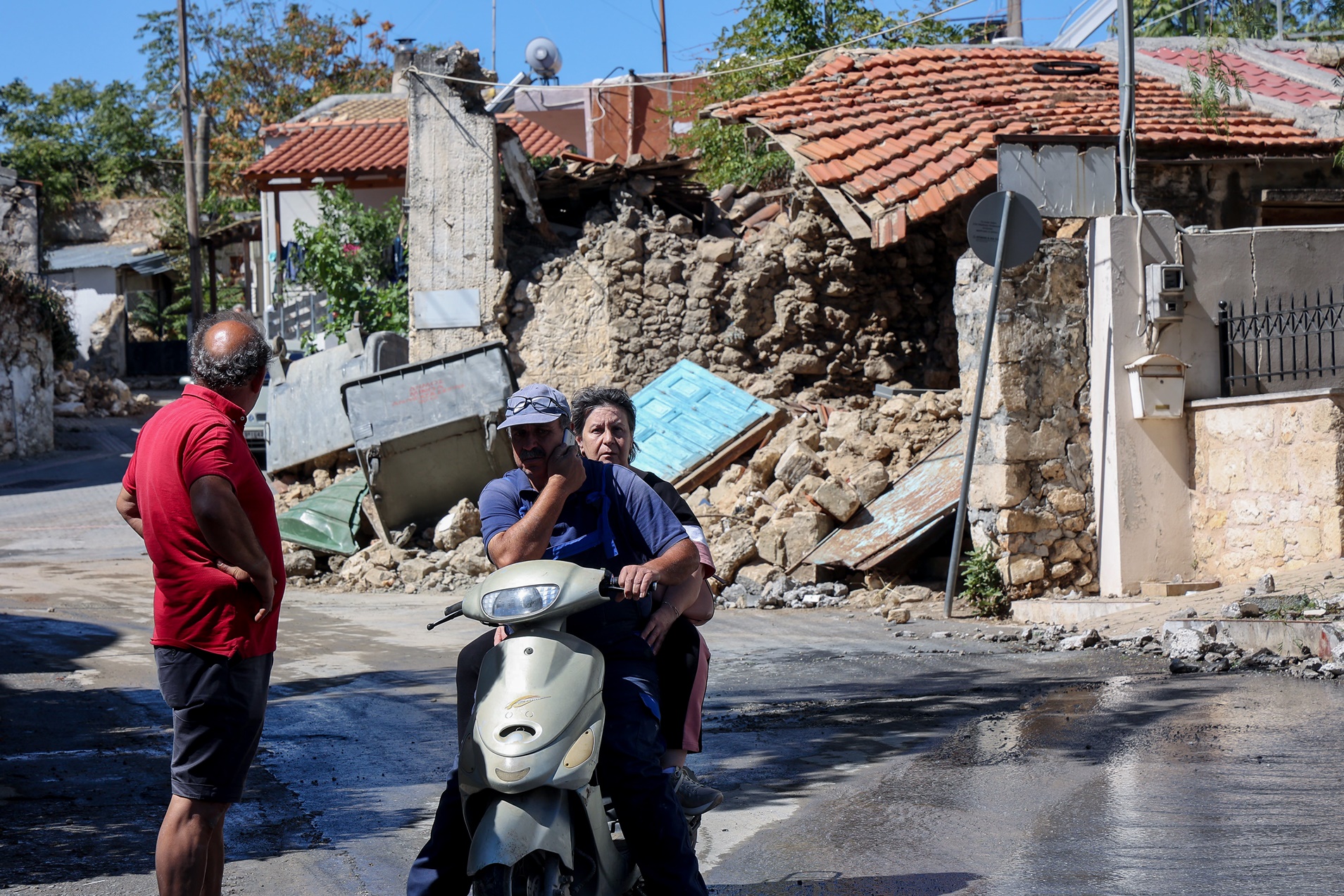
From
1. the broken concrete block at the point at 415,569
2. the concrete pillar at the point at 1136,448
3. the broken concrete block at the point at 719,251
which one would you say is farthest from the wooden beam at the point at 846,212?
the broken concrete block at the point at 415,569

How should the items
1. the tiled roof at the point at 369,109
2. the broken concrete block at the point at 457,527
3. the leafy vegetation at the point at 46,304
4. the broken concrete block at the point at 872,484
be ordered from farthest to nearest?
the tiled roof at the point at 369,109 → the leafy vegetation at the point at 46,304 → the broken concrete block at the point at 457,527 → the broken concrete block at the point at 872,484

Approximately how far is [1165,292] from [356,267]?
13.8 metres

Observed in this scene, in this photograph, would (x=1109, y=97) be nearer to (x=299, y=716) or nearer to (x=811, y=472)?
(x=811, y=472)

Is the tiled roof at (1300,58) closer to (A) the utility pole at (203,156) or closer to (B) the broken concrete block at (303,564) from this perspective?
(B) the broken concrete block at (303,564)

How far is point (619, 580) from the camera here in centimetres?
329

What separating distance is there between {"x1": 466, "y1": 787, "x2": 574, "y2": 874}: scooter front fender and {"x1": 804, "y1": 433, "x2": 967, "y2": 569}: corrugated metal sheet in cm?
697

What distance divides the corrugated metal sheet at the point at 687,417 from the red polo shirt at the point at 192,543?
8750mm

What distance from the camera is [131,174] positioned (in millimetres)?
41062

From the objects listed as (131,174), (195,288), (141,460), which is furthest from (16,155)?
(141,460)

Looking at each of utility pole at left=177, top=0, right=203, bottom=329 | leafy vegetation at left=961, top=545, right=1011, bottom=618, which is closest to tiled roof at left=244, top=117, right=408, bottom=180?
utility pole at left=177, top=0, right=203, bottom=329

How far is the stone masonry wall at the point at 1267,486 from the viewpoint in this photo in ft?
27.0

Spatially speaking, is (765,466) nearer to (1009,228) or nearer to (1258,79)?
(1009,228)

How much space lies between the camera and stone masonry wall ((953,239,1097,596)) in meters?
9.22

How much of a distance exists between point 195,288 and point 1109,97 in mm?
23175
